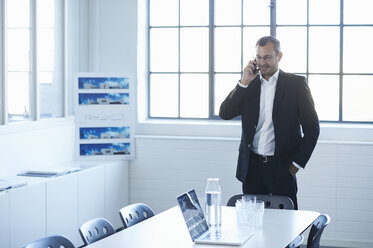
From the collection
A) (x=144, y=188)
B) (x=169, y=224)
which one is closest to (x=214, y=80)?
(x=144, y=188)

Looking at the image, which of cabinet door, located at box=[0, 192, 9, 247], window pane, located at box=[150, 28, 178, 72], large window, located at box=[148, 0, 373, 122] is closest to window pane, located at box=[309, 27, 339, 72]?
large window, located at box=[148, 0, 373, 122]

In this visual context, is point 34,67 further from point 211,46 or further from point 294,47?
point 294,47

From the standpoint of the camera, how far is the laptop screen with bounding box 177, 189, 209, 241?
152 inches

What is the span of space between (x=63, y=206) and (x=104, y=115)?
1.61 m

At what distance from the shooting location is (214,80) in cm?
850

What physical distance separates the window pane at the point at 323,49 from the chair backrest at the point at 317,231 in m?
4.17

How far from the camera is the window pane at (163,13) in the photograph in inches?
338

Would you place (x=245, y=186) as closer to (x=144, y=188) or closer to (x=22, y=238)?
(x=22, y=238)

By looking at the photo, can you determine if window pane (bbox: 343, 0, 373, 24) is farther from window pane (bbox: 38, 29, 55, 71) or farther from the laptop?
the laptop

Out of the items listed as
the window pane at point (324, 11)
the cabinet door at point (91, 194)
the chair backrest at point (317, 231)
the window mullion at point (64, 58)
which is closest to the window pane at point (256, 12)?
the window pane at point (324, 11)

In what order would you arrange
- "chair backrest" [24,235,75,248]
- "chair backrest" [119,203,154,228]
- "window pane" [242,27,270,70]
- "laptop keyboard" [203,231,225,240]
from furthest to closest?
"window pane" [242,27,270,70]
"chair backrest" [119,203,154,228]
"laptop keyboard" [203,231,225,240]
"chair backrest" [24,235,75,248]

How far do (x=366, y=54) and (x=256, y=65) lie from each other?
116 inches

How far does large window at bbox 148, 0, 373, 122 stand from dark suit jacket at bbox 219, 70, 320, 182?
261 cm

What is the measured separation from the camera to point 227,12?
8438mm
